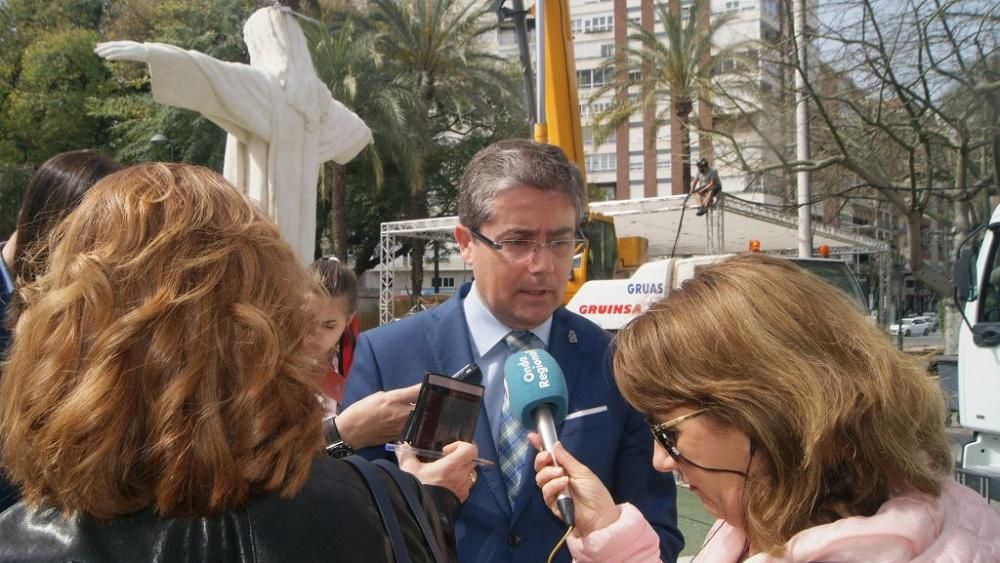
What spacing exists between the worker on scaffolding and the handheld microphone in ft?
45.0

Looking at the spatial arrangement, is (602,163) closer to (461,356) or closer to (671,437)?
(461,356)

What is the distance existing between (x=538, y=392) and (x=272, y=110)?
18.8 feet

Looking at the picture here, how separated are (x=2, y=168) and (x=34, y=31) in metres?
6.27

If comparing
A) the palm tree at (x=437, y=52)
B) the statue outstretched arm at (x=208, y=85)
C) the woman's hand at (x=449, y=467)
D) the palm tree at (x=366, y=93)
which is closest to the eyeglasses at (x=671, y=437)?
the woman's hand at (x=449, y=467)

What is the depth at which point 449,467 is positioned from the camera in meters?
1.86

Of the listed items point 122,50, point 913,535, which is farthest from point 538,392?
point 122,50

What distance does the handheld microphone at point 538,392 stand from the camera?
2.02 meters

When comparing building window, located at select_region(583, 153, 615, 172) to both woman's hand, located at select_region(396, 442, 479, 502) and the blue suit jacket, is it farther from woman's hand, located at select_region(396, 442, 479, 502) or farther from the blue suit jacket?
woman's hand, located at select_region(396, 442, 479, 502)

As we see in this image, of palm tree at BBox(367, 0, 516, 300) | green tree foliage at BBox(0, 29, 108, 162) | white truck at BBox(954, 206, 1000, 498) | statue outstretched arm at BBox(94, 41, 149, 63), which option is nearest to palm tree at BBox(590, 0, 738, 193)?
palm tree at BBox(367, 0, 516, 300)

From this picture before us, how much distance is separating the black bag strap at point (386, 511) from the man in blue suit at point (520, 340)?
2.80 ft

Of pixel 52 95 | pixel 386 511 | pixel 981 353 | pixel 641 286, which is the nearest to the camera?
pixel 386 511

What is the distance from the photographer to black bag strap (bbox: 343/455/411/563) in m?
1.39

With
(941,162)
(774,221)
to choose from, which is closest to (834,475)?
(941,162)

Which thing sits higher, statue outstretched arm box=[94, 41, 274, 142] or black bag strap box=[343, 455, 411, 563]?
statue outstretched arm box=[94, 41, 274, 142]
